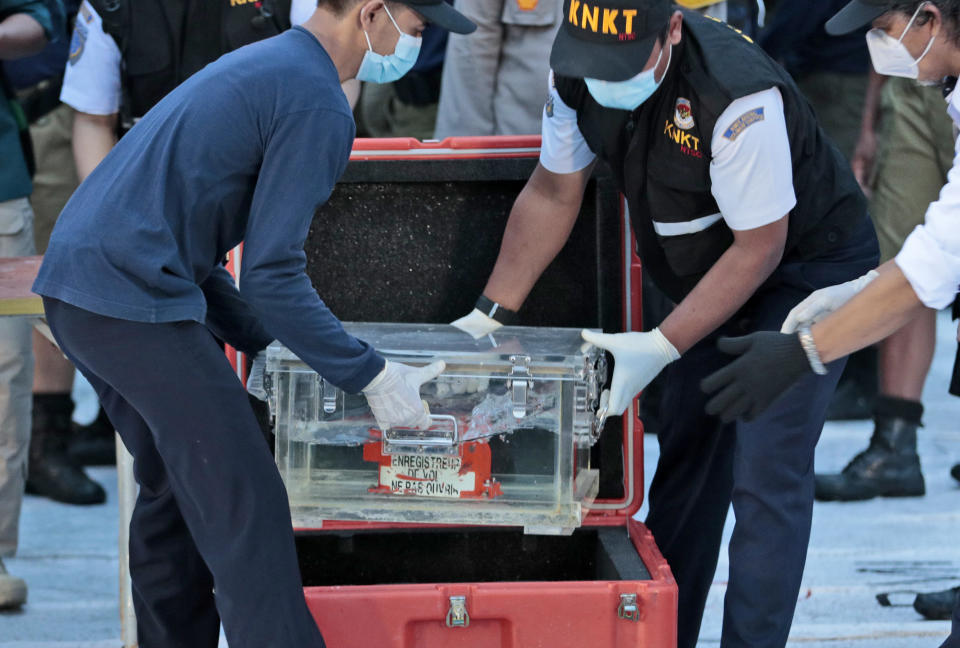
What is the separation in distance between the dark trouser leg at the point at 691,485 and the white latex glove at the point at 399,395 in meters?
0.64

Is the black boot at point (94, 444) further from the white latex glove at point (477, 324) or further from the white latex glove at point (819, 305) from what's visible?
the white latex glove at point (819, 305)

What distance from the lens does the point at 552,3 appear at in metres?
3.24

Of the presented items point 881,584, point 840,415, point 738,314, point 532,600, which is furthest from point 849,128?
point 532,600

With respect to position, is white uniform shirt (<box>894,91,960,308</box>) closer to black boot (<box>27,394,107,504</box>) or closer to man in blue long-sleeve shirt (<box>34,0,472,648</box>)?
man in blue long-sleeve shirt (<box>34,0,472,648</box>)

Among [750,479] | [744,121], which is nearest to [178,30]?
[744,121]

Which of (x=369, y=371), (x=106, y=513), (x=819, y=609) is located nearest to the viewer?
(x=369, y=371)

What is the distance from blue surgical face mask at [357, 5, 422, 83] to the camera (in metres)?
2.07

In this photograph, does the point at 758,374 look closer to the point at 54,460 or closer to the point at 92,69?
the point at 92,69

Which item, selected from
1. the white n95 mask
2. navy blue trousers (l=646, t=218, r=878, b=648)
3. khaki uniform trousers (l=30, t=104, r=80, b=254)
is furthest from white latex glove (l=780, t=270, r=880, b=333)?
khaki uniform trousers (l=30, t=104, r=80, b=254)

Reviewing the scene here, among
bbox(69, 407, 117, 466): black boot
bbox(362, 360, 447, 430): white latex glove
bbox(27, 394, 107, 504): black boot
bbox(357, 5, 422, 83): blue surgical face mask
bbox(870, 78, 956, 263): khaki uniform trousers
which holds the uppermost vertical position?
bbox(357, 5, 422, 83): blue surgical face mask

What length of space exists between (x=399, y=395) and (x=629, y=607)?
0.54 meters

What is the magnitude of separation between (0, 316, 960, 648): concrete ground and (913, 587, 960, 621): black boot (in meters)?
0.02

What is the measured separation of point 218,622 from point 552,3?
71.2 inches

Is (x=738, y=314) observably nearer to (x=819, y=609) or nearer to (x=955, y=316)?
(x=955, y=316)
